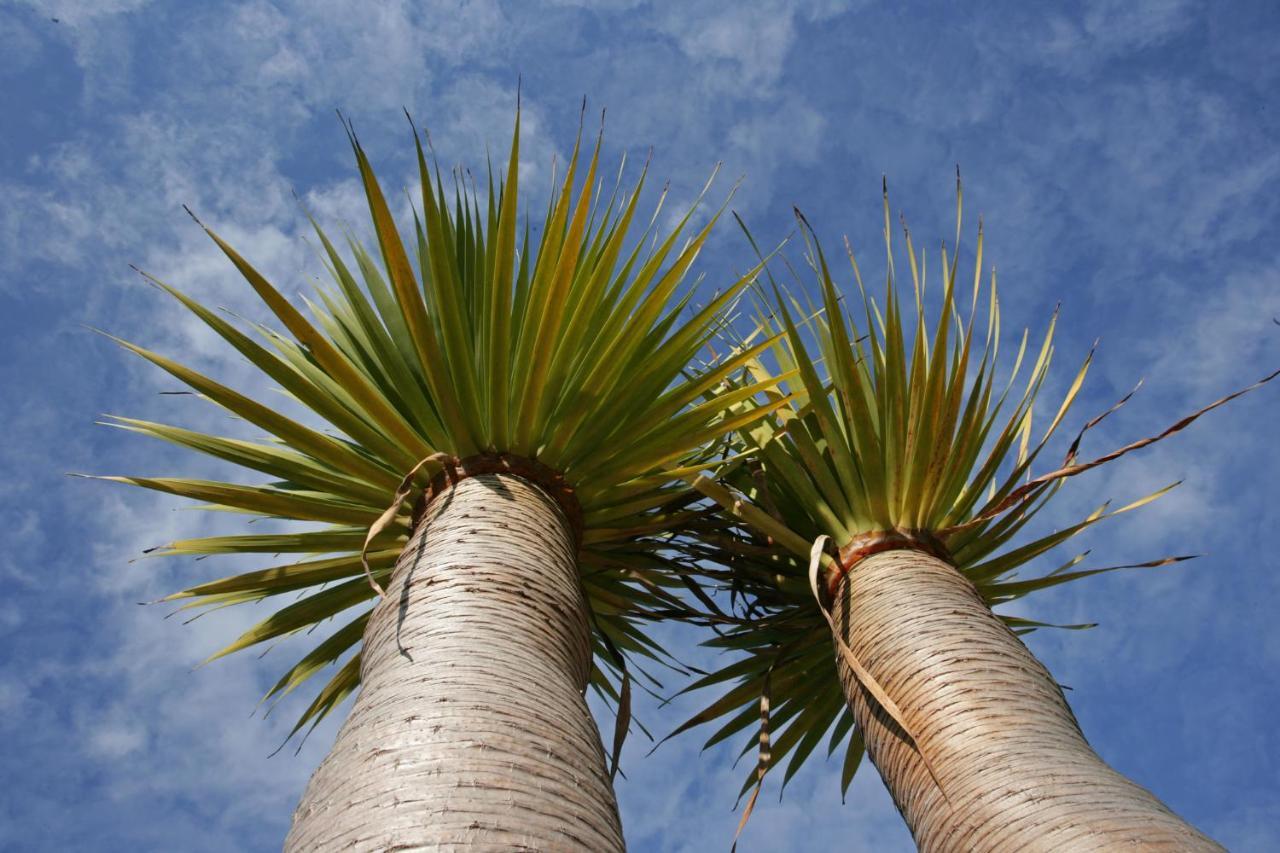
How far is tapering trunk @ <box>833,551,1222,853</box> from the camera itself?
1.94 meters

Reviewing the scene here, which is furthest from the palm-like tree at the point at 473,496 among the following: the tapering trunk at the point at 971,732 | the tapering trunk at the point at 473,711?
the tapering trunk at the point at 971,732

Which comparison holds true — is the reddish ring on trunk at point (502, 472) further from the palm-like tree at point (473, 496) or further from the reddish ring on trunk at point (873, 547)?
the reddish ring on trunk at point (873, 547)

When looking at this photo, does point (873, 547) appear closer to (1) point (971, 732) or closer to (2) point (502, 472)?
(1) point (971, 732)

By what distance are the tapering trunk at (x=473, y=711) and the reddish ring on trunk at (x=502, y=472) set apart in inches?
6.0

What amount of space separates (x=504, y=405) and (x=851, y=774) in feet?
7.78

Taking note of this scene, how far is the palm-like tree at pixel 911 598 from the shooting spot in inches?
84.7

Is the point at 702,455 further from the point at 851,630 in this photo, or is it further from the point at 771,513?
the point at 851,630

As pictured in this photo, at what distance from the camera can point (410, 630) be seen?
2086 mm

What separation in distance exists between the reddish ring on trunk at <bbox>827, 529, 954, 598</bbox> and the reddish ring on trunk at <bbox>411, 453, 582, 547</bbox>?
843 mm

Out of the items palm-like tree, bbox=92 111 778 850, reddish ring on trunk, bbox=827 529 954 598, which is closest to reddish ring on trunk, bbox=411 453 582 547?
palm-like tree, bbox=92 111 778 850

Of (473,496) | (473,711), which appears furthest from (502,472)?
(473,711)

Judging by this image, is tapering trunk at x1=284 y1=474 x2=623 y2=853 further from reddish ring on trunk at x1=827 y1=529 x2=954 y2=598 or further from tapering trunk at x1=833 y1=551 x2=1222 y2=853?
reddish ring on trunk at x1=827 y1=529 x2=954 y2=598

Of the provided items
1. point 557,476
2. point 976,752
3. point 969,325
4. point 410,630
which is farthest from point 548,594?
point 969,325

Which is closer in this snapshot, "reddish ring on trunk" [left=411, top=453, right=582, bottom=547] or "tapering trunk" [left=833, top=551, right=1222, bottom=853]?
"tapering trunk" [left=833, top=551, right=1222, bottom=853]
